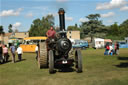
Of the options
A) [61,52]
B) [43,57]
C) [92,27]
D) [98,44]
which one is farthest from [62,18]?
[92,27]

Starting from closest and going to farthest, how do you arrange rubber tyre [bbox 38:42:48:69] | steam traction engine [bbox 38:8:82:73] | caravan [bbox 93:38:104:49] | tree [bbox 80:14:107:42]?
1. steam traction engine [bbox 38:8:82:73]
2. rubber tyre [bbox 38:42:48:69]
3. caravan [bbox 93:38:104:49]
4. tree [bbox 80:14:107:42]

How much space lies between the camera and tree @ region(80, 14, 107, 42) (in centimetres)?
6231

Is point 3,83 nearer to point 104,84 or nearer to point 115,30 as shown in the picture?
point 104,84

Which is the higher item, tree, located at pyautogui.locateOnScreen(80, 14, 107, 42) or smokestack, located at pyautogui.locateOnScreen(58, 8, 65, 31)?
tree, located at pyautogui.locateOnScreen(80, 14, 107, 42)

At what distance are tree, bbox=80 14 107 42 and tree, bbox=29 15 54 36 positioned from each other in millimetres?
11842

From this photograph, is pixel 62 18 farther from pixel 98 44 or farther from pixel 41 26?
pixel 41 26

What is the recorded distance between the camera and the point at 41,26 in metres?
68.4

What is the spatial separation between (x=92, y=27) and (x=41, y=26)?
18829 millimetres

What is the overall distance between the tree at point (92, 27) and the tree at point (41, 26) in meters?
11.8

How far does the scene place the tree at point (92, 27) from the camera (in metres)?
62.3

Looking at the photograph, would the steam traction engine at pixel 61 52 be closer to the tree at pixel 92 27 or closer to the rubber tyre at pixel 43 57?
the rubber tyre at pixel 43 57

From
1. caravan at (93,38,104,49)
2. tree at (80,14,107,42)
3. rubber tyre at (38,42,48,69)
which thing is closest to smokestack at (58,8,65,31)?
rubber tyre at (38,42,48,69)

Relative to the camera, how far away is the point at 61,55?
9352mm

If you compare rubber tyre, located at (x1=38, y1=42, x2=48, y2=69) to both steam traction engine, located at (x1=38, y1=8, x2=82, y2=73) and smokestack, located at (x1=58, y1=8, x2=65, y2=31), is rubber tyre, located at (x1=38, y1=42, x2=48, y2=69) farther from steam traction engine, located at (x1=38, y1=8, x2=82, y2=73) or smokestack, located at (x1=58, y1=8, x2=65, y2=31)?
smokestack, located at (x1=58, y1=8, x2=65, y2=31)
